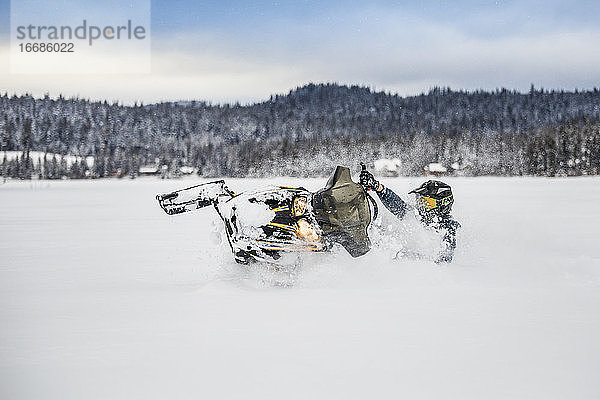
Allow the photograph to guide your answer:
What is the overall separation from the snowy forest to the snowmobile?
7845cm

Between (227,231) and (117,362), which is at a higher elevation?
(227,231)

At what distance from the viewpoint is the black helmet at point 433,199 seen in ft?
24.1

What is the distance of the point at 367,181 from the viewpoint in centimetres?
678

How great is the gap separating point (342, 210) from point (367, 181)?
522 millimetres

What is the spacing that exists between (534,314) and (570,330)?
540 mm

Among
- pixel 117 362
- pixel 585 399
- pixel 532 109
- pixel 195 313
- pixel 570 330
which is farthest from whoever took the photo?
pixel 532 109

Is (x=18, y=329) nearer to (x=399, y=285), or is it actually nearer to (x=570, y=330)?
(x=399, y=285)

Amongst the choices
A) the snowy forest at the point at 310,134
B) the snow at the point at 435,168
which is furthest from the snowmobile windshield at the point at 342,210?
the snow at the point at 435,168

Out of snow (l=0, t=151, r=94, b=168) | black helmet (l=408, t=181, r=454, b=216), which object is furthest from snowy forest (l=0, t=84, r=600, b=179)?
black helmet (l=408, t=181, r=454, b=216)

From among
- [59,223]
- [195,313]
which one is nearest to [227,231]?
[195,313]

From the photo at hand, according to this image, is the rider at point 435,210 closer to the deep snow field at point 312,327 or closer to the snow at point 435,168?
the deep snow field at point 312,327

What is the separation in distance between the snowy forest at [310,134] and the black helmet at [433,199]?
77.1m

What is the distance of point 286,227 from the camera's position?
253 inches

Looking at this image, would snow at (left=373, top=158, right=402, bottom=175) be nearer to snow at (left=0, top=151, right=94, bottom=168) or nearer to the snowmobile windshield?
snow at (left=0, top=151, right=94, bottom=168)
